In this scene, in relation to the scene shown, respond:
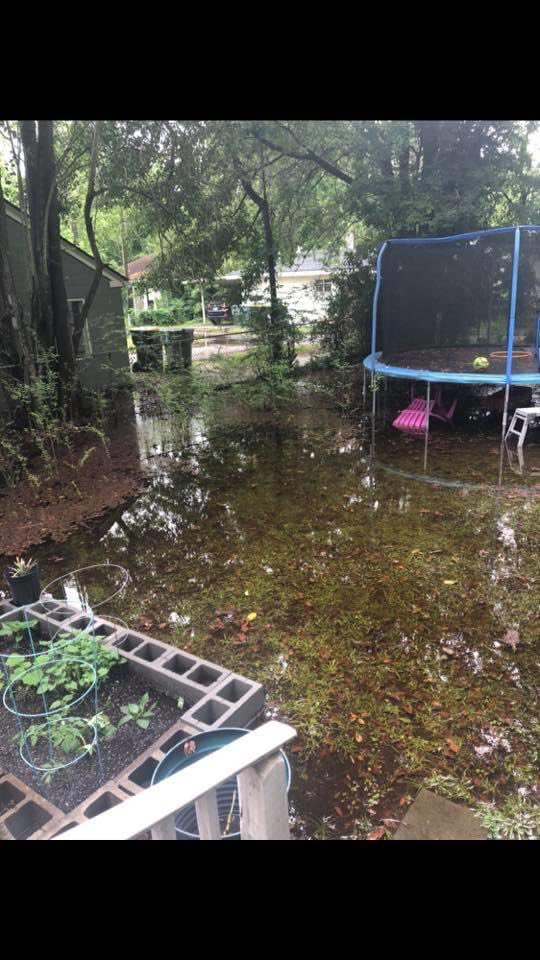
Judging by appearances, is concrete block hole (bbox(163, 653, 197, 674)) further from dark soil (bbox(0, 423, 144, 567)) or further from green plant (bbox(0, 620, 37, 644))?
dark soil (bbox(0, 423, 144, 567))

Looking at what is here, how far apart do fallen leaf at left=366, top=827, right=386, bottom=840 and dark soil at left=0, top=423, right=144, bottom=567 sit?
147 inches

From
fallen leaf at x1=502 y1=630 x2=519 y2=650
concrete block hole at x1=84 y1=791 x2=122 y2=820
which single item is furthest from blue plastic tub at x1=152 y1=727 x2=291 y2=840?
fallen leaf at x1=502 y1=630 x2=519 y2=650

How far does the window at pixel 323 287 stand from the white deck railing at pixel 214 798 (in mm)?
11622

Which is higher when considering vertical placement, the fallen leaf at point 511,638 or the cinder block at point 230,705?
the cinder block at point 230,705

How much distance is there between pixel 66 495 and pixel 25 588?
2.67 m

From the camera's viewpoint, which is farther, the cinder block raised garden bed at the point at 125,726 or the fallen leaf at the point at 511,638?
the fallen leaf at the point at 511,638

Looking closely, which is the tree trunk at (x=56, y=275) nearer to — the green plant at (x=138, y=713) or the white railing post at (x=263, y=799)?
the green plant at (x=138, y=713)

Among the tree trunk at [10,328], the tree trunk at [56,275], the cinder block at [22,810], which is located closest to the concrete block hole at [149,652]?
the cinder block at [22,810]

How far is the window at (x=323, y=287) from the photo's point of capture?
11.9 meters

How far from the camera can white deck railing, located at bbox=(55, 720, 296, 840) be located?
1062mm

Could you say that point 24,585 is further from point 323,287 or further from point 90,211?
point 323,287
